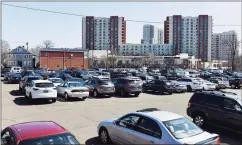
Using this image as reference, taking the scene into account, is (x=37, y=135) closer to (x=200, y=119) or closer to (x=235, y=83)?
(x=200, y=119)

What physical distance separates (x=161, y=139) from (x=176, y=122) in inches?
34.0

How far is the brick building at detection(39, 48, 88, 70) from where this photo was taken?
2972 inches

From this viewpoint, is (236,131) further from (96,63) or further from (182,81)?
(96,63)

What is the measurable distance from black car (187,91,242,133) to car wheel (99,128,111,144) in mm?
5214

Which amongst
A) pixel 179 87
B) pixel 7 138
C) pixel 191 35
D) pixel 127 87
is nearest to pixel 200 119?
pixel 7 138

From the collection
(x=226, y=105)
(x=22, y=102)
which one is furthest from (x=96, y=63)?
(x=226, y=105)

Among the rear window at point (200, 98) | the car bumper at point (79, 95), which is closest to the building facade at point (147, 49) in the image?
the car bumper at point (79, 95)

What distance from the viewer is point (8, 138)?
22.2 feet

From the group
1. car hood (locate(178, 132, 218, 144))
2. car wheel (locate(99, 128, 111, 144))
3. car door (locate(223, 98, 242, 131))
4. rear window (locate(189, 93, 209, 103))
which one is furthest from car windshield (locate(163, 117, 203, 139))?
rear window (locate(189, 93, 209, 103))

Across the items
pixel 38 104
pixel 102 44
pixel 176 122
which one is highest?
pixel 102 44

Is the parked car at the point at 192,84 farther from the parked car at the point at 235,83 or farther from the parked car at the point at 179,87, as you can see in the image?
the parked car at the point at 235,83

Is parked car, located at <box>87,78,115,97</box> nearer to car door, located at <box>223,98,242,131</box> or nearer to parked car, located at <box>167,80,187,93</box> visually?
parked car, located at <box>167,80,187,93</box>

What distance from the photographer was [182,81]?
31.8 m

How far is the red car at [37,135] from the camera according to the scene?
6145 millimetres
